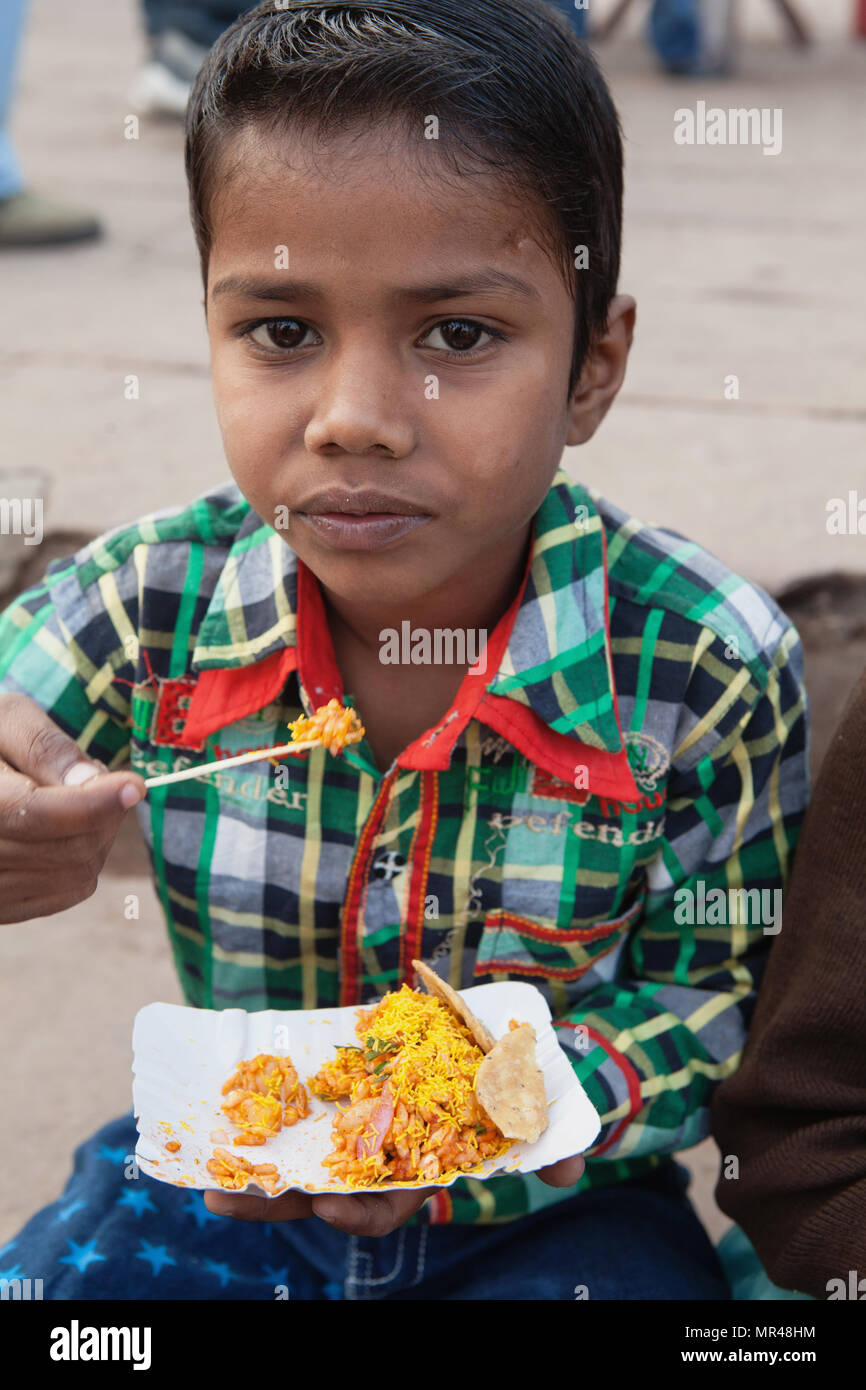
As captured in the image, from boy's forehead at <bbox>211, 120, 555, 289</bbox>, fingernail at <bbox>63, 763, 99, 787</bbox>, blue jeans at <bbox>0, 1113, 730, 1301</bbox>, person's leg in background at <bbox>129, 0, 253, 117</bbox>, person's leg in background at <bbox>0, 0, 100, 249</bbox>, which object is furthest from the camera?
person's leg in background at <bbox>129, 0, 253, 117</bbox>

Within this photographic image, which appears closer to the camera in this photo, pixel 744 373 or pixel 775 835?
pixel 775 835

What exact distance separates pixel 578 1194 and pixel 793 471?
1.89 m

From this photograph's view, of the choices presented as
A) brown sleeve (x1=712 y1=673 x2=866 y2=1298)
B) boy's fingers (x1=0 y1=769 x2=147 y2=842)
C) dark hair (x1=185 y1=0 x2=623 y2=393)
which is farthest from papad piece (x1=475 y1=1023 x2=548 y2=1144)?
dark hair (x1=185 y1=0 x2=623 y2=393)

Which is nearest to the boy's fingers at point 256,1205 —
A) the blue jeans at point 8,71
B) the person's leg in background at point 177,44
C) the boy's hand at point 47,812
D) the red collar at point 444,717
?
the boy's hand at point 47,812

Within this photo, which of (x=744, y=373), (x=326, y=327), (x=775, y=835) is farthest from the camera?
(x=744, y=373)

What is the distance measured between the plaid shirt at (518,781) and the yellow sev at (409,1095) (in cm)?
18

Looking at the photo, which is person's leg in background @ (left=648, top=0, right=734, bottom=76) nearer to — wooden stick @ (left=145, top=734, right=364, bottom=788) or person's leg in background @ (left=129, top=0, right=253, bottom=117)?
person's leg in background @ (left=129, top=0, right=253, bottom=117)

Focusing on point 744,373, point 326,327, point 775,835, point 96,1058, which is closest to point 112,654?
point 326,327

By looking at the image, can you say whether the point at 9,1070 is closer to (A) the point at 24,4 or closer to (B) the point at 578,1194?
(B) the point at 578,1194

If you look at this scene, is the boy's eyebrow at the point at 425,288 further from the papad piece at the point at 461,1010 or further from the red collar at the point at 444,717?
the papad piece at the point at 461,1010

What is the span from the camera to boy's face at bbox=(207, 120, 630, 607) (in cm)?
128

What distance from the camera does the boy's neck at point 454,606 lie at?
1604mm

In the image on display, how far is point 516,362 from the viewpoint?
1.37m

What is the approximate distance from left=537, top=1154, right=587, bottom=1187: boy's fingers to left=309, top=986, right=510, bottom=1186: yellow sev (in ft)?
0.16
